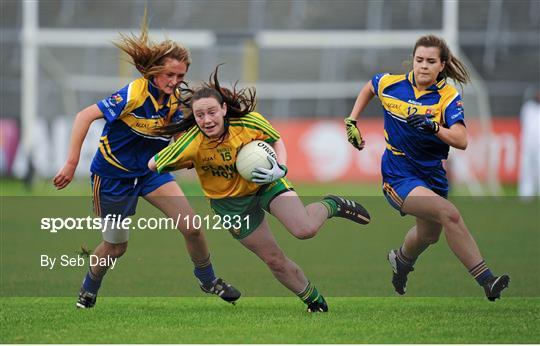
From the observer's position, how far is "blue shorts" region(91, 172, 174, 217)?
7.92 metres

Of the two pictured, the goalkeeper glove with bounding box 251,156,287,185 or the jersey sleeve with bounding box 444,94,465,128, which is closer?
the goalkeeper glove with bounding box 251,156,287,185

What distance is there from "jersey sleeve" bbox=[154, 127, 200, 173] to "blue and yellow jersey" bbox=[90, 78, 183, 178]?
63 cm

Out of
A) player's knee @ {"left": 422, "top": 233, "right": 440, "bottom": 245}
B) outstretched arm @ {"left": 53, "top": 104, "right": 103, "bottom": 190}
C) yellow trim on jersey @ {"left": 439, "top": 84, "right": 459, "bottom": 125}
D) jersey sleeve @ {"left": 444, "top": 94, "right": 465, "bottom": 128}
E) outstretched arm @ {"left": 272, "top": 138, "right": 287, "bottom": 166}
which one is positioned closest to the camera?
outstretched arm @ {"left": 272, "top": 138, "right": 287, "bottom": 166}

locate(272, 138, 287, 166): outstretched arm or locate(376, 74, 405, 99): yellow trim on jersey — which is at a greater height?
locate(376, 74, 405, 99): yellow trim on jersey

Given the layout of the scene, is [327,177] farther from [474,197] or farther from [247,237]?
[247,237]

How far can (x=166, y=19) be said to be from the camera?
86.8 feet

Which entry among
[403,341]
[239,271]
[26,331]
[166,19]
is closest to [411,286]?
[239,271]

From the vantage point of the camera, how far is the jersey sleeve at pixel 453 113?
25.0 feet

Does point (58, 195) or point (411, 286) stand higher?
point (411, 286)

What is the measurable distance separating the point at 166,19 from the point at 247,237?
1967 cm

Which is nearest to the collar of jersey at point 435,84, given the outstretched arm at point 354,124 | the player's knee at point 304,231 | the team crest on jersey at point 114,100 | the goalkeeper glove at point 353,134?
the outstretched arm at point 354,124

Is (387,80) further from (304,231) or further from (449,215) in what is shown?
(304,231)

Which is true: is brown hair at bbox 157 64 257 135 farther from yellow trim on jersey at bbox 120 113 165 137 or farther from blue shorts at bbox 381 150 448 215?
blue shorts at bbox 381 150 448 215

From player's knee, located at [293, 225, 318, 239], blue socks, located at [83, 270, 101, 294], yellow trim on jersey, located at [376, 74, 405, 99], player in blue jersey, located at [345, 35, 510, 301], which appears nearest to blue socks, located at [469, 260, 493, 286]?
player in blue jersey, located at [345, 35, 510, 301]
